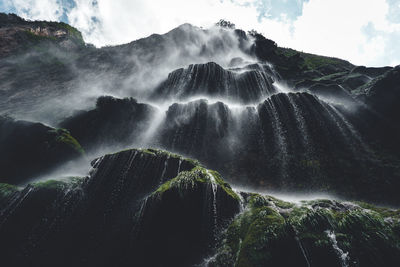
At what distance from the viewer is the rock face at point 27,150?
13.7 metres

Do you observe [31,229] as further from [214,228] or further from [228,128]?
[228,128]

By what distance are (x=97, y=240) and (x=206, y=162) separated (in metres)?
9.03

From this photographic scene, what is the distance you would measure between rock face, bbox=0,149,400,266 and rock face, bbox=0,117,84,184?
3.70 meters

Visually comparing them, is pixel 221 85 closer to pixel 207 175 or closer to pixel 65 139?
pixel 65 139

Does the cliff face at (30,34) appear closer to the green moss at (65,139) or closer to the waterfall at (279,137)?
the green moss at (65,139)

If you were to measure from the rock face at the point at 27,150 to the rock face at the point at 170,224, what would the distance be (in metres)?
3.70

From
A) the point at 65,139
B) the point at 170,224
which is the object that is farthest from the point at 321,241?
the point at 65,139

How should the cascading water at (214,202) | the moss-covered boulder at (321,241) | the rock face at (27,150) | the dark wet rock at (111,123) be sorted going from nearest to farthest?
the moss-covered boulder at (321,241) < the cascading water at (214,202) < the rock face at (27,150) < the dark wet rock at (111,123)

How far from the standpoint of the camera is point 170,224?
324 inches

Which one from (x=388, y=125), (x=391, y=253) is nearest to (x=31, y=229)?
(x=391, y=253)

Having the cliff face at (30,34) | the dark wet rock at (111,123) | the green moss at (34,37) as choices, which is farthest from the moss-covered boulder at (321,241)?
the green moss at (34,37)

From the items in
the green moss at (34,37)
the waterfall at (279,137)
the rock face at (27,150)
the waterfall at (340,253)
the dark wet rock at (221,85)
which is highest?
the green moss at (34,37)

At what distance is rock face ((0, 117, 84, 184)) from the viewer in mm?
13727

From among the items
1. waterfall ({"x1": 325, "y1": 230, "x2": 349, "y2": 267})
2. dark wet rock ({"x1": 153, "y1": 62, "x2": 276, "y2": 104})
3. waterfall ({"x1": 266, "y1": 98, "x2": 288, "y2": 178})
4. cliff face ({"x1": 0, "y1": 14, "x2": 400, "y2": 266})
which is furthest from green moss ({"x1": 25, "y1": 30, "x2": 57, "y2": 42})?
waterfall ({"x1": 325, "y1": 230, "x2": 349, "y2": 267})
